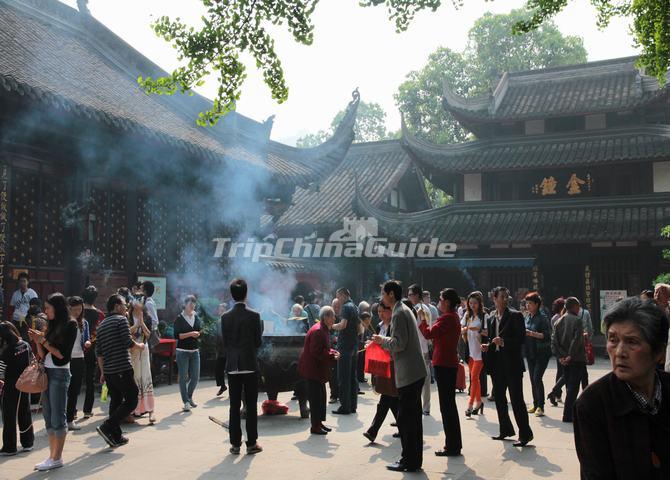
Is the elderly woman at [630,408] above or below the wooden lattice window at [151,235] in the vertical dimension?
below

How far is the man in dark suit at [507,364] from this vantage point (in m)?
7.21

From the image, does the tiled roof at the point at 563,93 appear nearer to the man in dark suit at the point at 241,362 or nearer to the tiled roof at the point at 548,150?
the tiled roof at the point at 548,150

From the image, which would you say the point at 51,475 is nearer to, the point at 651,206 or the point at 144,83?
the point at 144,83

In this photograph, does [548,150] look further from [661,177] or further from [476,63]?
[476,63]

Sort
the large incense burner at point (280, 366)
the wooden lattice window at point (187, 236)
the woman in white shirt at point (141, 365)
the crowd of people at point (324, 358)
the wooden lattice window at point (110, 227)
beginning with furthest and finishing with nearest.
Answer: the wooden lattice window at point (187, 236) < the wooden lattice window at point (110, 227) < the large incense burner at point (280, 366) < the woman in white shirt at point (141, 365) < the crowd of people at point (324, 358)

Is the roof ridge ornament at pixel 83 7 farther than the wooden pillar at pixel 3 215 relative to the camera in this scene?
Yes

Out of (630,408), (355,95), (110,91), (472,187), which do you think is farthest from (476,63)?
(630,408)

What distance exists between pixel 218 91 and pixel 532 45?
3576 centimetres

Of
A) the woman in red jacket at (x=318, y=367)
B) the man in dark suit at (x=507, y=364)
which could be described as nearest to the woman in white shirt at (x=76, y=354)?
the woman in red jacket at (x=318, y=367)

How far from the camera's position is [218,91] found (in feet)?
23.0

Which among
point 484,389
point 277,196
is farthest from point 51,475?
point 277,196

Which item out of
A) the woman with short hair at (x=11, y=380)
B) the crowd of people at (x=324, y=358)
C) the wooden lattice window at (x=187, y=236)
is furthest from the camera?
the wooden lattice window at (x=187, y=236)

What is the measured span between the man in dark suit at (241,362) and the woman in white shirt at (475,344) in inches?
145

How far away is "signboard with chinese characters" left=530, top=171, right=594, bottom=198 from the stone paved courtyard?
1453cm
